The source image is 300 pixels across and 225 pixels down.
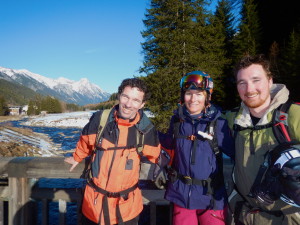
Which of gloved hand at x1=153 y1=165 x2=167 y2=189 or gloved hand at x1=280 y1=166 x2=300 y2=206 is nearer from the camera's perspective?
gloved hand at x1=280 y1=166 x2=300 y2=206

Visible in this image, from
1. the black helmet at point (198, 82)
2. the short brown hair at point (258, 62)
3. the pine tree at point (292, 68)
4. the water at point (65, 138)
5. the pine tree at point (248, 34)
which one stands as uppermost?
the pine tree at point (248, 34)

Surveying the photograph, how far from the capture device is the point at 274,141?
212cm

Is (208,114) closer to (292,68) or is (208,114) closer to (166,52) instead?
(166,52)

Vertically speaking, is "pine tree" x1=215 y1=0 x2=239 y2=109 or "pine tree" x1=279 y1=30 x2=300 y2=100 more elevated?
"pine tree" x1=215 y1=0 x2=239 y2=109

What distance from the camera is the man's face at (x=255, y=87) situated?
237 centimetres

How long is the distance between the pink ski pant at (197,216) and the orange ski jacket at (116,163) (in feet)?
1.70

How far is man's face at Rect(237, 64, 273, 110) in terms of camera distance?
2369mm

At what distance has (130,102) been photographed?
9.25ft

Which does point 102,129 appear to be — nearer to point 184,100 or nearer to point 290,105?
point 184,100

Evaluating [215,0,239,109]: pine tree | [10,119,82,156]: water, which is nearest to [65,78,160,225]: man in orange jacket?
[10,119,82,156]: water

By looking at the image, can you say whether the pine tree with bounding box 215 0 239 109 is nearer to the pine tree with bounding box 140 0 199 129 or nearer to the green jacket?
the pine tree with bounding box 140 0 199 129

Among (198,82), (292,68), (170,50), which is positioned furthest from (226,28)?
(198,82)

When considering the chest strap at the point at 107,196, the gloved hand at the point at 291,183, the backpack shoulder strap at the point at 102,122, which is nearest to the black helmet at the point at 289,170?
the gloved hand at the point at 291,183

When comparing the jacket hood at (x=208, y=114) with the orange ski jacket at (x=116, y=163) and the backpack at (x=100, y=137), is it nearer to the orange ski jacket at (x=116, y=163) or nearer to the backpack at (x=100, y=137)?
the orange ski jacket at (x=116, y=163)
